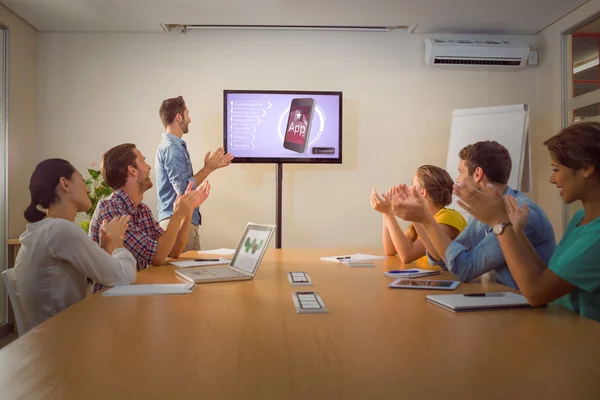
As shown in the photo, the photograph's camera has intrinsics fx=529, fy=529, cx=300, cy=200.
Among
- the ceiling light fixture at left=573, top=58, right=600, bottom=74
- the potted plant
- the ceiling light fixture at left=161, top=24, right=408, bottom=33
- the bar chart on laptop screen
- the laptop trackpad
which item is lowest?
the laptop trackpad

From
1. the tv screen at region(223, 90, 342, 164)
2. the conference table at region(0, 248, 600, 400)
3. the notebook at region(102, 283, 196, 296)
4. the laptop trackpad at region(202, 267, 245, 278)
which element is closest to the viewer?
the conference table at region(0, 248, 600, 400)

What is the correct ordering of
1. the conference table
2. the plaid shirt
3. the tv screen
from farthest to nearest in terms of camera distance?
the tv screen < the plaid shirt < the conference table

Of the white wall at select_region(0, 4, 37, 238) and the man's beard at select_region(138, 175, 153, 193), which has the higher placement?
the white wall at select_region(0, 4, 37, 238)

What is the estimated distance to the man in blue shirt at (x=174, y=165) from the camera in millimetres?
3773

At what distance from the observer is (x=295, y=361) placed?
1040 millimetres

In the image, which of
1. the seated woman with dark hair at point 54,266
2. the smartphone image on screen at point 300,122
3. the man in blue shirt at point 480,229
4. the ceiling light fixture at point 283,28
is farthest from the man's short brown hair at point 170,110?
the man in blue shirt at point 480,229

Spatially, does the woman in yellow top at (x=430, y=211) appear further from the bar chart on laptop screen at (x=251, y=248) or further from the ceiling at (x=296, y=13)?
the ceiling at (x=296, y=13)

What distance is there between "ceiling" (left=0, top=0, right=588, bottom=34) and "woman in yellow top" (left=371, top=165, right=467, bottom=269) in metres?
1.85

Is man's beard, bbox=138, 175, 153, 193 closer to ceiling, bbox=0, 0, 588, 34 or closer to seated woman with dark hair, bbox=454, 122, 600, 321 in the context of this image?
seated woman with dark hair, bbox=454, 122, 600, 321

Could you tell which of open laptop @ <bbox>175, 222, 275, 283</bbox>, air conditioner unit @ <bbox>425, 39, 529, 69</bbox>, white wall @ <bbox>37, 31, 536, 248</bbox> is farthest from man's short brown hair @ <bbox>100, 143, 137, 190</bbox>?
air conditioner unit @ <bbox>425, 39, 529, 69</bbox>

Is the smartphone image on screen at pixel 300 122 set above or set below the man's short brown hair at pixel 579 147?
above

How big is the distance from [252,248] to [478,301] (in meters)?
0.98

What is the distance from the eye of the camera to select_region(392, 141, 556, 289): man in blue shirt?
77.7 inches

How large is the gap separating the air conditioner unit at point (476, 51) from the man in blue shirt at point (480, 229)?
2.78m
